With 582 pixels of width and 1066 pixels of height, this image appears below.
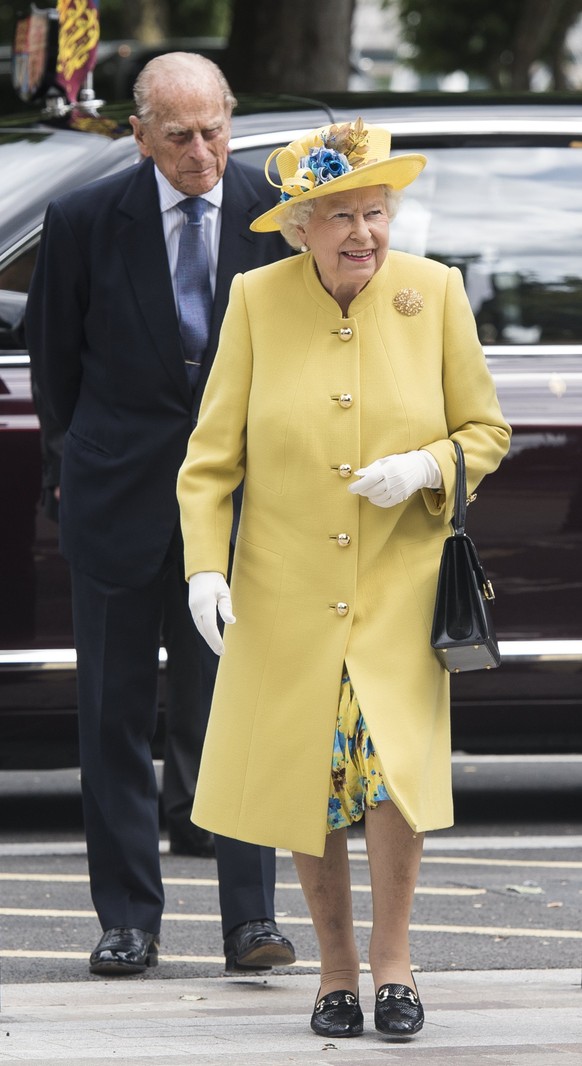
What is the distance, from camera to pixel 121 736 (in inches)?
199

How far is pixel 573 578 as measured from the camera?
6.32m

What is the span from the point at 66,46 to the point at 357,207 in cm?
320

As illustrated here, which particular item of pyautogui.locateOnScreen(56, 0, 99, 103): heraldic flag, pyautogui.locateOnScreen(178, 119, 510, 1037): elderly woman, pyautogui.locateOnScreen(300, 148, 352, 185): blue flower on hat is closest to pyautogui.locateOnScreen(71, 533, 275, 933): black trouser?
pyautogui.locateOnScreen(178, 119, 510, 1037): elderly woman

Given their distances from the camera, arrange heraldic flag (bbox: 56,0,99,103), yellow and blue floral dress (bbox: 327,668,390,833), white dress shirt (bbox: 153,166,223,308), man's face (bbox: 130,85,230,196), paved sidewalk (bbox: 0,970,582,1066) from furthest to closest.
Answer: heraldic flag (bbox: 56,0,99,103), white dress shirt (bbox: 153,166,223,308), man's face (bbox: 130,85,230,196), yellow and blue floral dress (bbox: 327,668,390,833), paved sidewalk (bbox: 0,970,582,1066)

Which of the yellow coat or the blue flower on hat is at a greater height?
the blue flower on hat

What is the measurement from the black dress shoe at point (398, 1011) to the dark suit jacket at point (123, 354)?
128 cm

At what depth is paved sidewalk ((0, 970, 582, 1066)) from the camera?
12.7 ft

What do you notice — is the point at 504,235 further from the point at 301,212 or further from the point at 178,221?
the point at 301,212

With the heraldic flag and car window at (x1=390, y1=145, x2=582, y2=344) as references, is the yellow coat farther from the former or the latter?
the heraldic flag

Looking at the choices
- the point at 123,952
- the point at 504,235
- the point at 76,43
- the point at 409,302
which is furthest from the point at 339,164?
the point at 76,43

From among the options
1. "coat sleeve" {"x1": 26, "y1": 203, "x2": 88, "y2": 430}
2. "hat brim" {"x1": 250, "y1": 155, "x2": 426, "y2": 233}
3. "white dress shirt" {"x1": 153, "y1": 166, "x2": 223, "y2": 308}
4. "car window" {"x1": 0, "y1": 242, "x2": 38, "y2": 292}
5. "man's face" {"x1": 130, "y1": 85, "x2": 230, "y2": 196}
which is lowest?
"car window" {"x1": 0, "y1": 242, "x2": 38, "y2": 292}

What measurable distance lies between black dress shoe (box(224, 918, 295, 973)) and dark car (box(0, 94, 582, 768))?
159cm

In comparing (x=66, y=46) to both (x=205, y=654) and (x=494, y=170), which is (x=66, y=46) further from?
(x=205, y=654)

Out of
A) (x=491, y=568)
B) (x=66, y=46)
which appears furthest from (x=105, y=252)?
(x=66, y=46)
